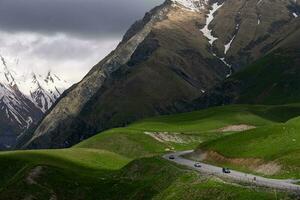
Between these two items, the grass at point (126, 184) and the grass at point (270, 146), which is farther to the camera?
the grass at point (270, 146)

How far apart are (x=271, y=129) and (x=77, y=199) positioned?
50060 millimetres

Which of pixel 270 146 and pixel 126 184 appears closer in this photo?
pixel 126 184

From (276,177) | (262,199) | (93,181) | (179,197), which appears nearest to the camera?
(262,199)

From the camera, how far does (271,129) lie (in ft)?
458

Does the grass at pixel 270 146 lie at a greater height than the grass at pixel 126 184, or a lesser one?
lesser

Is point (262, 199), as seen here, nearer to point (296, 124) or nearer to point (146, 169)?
point (146, 169)

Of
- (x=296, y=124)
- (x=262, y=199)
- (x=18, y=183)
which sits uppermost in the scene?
(x=18, y=183)

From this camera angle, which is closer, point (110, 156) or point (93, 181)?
point (93, 181)

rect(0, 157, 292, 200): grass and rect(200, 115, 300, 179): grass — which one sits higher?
rect(0, 157, 292, 200): grass

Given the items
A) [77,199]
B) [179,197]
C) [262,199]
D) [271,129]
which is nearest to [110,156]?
[271,129]

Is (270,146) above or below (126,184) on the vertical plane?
below

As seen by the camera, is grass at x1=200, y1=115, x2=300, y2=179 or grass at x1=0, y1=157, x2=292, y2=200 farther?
grass at x1=200, y1=115, x2=300, y2=179

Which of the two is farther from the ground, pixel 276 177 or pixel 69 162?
pixel 69 162

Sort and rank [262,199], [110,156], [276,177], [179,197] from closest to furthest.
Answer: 1. [262,199]
2. [179,197]
3. [276,177]
4. [110,156]
